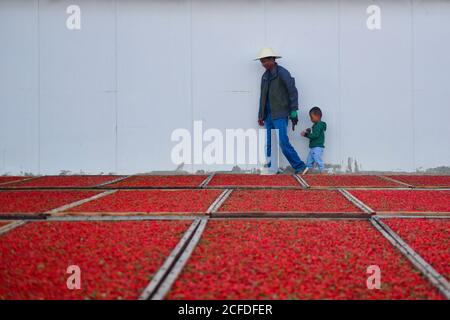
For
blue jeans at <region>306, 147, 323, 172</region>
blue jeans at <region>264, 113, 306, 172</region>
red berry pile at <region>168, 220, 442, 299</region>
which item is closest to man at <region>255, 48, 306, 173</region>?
blue jeans at <region>264, 113, 306, 172</region>


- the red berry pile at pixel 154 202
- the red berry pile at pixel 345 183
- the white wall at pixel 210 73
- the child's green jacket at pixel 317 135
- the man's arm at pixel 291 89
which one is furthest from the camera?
the white wall at pixel 210 73

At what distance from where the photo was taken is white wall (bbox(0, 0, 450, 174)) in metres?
6.02

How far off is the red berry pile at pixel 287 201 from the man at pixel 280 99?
1.81 metres

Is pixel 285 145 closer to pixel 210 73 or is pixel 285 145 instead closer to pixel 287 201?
pixel 210 73

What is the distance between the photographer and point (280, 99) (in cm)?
556

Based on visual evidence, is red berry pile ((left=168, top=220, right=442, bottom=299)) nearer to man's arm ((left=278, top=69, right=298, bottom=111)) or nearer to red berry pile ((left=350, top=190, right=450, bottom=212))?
red berry pile ((left=350, top=190, right=450, bottom=212))

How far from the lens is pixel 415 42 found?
6.05 m

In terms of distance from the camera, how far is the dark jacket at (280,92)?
5.54m

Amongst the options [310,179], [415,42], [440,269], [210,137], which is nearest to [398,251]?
[440,269]

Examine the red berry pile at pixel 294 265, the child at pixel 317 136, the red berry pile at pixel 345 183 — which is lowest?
the red berry pile at pixel 294 265

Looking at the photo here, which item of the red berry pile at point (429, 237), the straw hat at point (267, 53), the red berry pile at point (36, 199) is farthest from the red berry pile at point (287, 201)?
the straw hat at point (267, 53)

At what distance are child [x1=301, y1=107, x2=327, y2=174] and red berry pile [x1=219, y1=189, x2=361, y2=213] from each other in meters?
2.10

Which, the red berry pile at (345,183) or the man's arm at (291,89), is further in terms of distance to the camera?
the man's arm at (291,89)

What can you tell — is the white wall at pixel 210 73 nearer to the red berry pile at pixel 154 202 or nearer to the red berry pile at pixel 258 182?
the red berry pile at pixel 258 182
